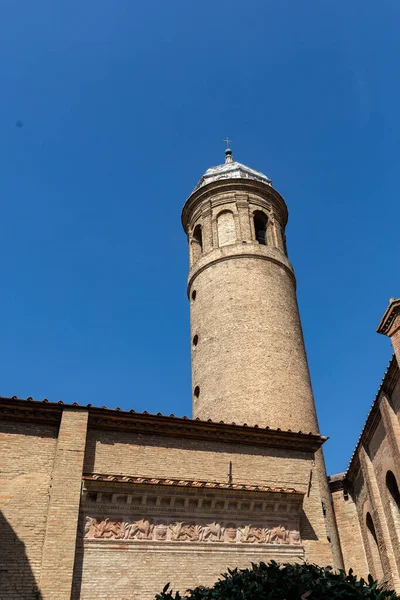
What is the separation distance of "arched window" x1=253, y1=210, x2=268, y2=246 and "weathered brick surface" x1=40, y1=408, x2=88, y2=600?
12.3 meters

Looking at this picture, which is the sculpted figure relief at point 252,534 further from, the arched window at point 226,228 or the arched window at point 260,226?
the arched window at point 260,226

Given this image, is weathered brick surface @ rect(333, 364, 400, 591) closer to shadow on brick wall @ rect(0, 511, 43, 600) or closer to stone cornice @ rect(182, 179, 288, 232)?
shadow on brick wall @ rect(0, 511, 43, 600)

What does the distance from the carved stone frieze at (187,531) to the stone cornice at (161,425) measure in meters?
1.97

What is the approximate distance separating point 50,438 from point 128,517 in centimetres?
222

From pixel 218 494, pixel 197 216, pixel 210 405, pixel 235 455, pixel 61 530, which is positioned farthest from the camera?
pixel 197 216

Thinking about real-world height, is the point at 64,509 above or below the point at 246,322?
below

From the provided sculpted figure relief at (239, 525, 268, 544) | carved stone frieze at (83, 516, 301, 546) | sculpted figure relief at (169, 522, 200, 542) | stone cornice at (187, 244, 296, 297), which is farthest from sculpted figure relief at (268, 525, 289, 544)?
stone cornice at (187, 244, 296, 297)

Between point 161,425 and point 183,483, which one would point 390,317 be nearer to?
point 161,425

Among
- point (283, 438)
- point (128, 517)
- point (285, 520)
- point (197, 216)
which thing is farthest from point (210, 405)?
point (197, 216)

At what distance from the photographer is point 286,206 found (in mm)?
23297

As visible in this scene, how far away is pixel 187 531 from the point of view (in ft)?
35.5

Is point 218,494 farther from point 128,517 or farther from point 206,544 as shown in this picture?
point 128,517

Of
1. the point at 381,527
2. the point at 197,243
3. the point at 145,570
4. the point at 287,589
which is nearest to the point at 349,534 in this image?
the point at 381,527

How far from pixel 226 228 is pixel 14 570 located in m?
14.5
